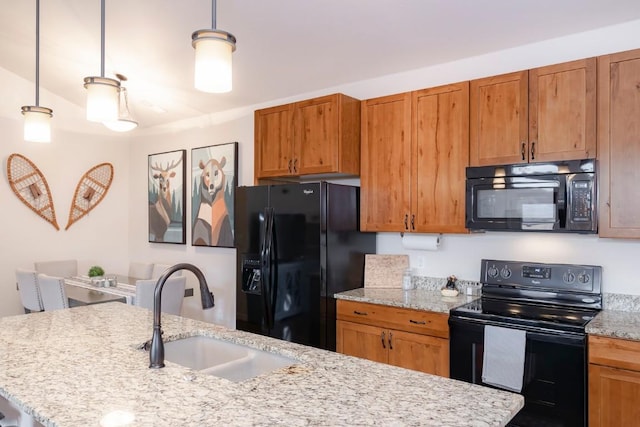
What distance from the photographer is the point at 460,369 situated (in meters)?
2.65

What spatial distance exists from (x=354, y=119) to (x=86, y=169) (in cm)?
373

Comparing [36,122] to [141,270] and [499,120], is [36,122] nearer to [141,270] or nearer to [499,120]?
[499,120]

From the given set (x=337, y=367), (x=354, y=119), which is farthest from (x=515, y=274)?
(x=337, y=367)

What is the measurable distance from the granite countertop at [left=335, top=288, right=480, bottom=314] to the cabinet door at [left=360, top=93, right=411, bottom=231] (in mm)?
466

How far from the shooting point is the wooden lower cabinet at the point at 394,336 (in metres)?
2.77

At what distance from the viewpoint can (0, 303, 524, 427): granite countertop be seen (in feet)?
3.82

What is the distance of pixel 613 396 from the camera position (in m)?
2.18

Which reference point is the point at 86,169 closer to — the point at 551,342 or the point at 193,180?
the point at 193,180

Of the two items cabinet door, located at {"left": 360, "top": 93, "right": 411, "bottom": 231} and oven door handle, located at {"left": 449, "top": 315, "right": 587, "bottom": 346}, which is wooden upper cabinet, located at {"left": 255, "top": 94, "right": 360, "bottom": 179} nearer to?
cabinet door, located at {"left": 360, "top": 93, "right": 411, "bottom": 231}

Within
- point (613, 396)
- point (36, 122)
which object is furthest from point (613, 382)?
point (36, 122)

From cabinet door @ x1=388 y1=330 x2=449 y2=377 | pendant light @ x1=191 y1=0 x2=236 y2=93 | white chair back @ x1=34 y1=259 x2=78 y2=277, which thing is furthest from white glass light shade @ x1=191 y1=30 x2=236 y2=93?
white chair back @ x1=34 y1=259 x2=78 y2=277

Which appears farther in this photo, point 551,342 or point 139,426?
point 551,342

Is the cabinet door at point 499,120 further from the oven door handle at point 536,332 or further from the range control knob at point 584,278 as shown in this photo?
the oven door handle at point 536,332

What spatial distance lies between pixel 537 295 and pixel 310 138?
196 cm
